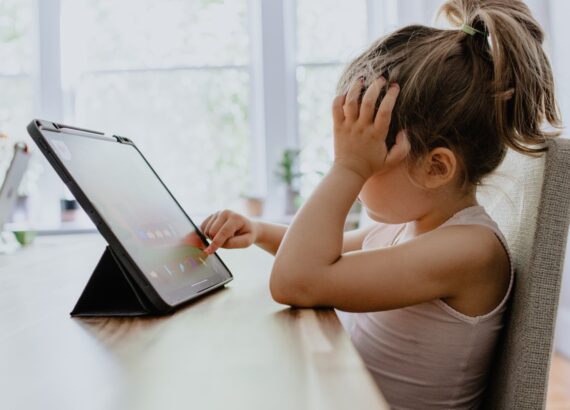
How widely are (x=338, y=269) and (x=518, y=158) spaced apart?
30 cm

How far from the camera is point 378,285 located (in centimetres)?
81

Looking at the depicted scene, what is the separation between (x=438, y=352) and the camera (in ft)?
2.99

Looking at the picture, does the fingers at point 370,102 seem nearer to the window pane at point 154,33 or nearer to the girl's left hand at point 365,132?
the girl's left hand at point 365,132

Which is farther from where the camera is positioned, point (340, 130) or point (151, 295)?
point (340, 130)

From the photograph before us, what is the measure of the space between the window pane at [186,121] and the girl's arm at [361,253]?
101 inches

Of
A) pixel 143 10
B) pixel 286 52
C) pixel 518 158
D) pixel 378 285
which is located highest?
pixel 143 10

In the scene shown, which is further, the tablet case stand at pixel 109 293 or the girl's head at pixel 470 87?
the girl's head at pixel 470 87

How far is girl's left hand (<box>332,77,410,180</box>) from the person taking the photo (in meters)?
0.86

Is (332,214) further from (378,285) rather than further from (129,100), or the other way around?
(129,100)

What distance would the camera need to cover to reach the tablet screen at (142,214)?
0.74 m

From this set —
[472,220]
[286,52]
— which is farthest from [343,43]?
[472,220]

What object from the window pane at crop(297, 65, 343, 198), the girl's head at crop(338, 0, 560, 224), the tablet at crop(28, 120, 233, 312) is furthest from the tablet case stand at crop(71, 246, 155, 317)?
the window pane at crop(297, 65, 343, 198)

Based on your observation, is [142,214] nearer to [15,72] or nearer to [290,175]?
A: [290,175]

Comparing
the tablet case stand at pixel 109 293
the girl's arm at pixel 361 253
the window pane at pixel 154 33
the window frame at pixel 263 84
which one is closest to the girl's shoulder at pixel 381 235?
the girl's arm at pixel 361 253
